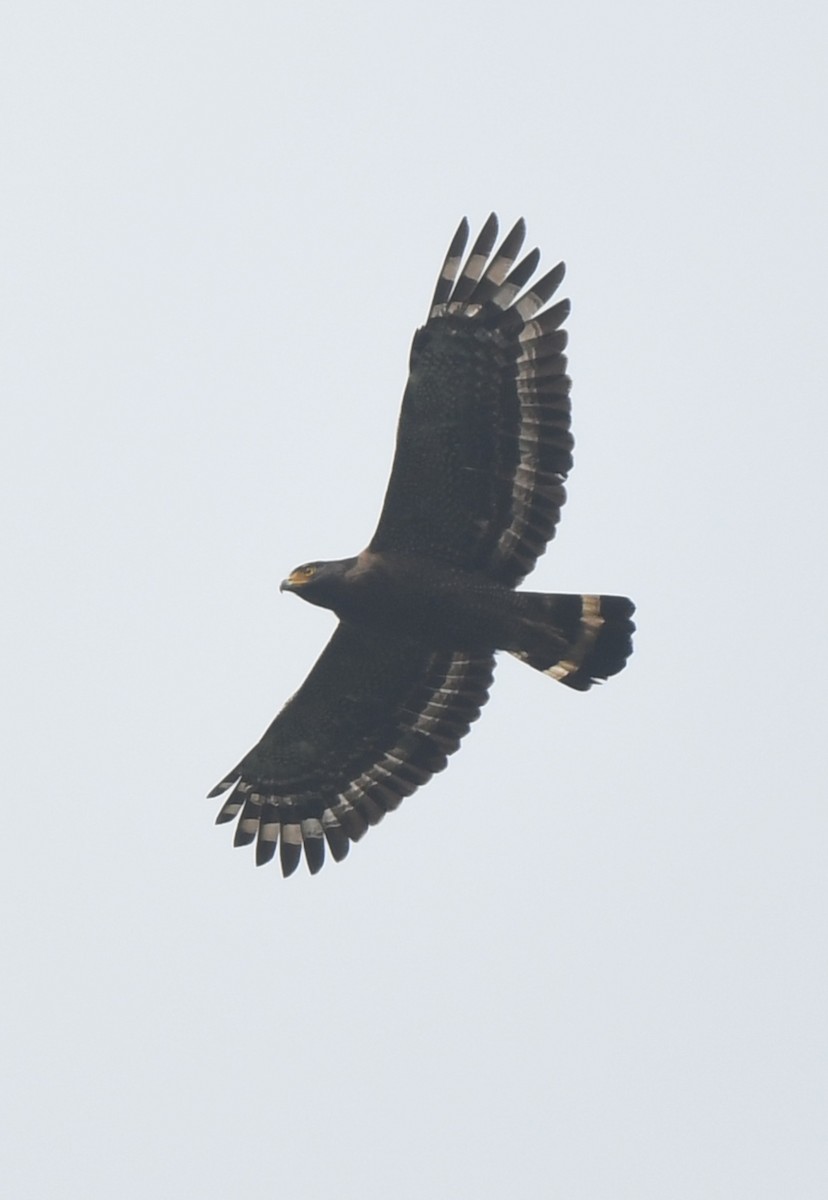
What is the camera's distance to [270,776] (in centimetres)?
2088

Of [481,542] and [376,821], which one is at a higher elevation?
[481,542]

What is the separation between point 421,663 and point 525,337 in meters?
2.92

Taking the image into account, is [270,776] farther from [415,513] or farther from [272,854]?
[415,513]

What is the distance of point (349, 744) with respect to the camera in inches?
813

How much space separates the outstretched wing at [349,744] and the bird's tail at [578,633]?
0.87 m

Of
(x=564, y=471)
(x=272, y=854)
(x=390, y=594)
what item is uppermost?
(x=564, y=471)

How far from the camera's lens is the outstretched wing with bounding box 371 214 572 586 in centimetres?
1867

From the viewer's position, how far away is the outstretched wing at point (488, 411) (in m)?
18.7

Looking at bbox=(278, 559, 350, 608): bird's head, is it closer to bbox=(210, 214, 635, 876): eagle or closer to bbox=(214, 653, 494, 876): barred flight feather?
bbox=(210, 214, 635, 876): eagle

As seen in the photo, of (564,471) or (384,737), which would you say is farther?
(384,737)

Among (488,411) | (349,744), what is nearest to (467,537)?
(488,411)

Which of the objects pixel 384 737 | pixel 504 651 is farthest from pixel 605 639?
pixel 384 737

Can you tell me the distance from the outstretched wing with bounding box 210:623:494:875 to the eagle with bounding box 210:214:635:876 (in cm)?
2

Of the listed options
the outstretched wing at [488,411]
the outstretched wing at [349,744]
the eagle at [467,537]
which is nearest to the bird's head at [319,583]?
the eagle at [467,537]
